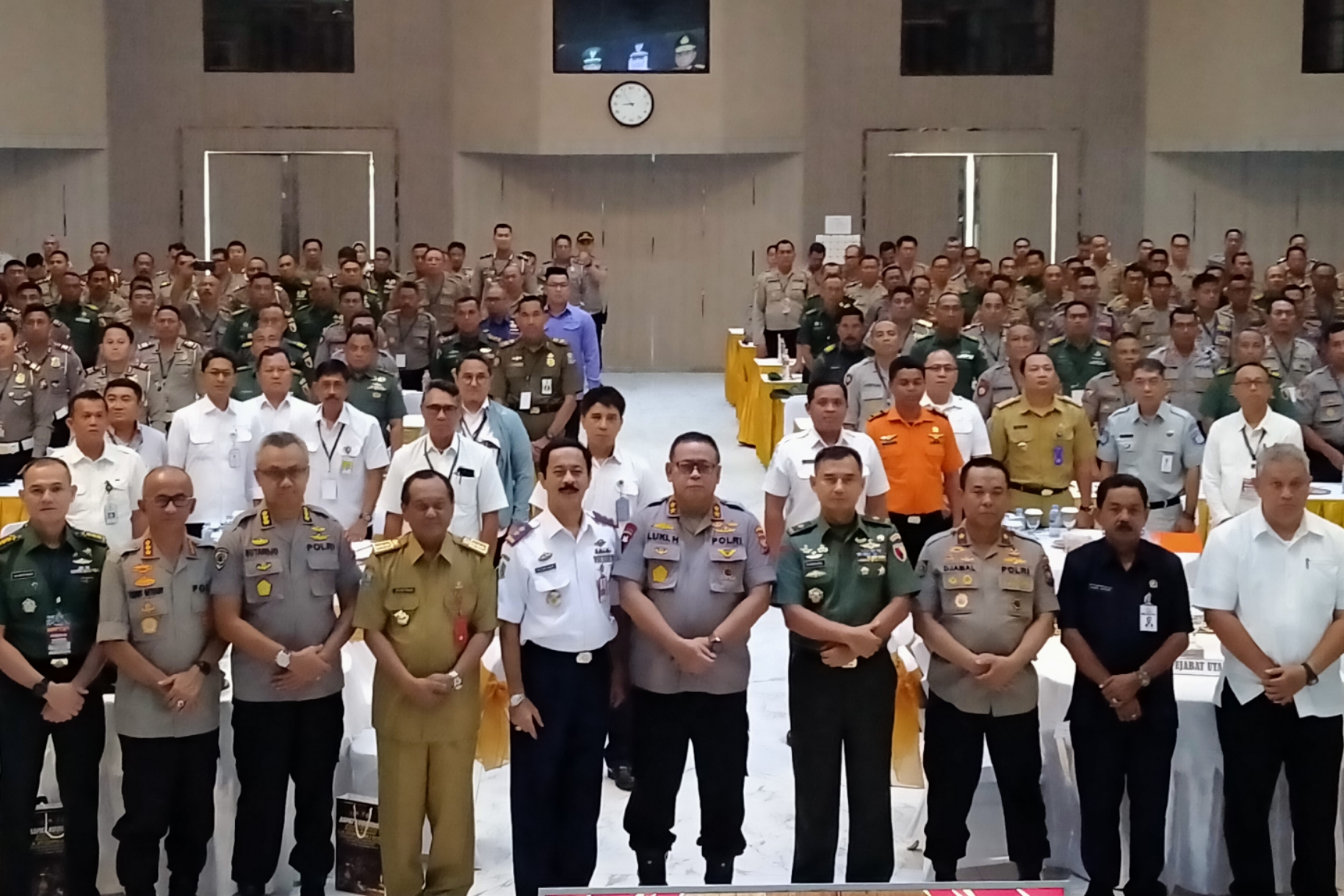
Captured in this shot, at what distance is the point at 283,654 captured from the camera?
17.1ft

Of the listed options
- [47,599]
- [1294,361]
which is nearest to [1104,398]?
[1294,361]

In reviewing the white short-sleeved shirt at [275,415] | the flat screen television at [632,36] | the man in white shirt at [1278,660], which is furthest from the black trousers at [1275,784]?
the flat screen television at [632,36]

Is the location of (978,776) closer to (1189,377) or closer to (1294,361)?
(1189,377)

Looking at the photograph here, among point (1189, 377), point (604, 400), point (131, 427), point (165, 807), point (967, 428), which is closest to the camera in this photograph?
point (165, 807)

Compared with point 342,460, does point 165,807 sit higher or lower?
lower

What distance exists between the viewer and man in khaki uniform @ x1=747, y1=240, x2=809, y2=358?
1553cm

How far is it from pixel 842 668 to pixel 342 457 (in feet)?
9.58

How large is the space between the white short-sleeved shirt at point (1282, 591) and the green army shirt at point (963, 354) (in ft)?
14.1

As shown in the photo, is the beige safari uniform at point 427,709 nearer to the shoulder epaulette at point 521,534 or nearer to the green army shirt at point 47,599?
the shoulder epaulette at point 521,534

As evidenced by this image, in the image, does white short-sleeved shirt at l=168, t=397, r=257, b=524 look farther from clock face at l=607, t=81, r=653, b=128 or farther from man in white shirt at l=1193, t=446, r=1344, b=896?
clock face at l=607, t=81, r=653, b=128

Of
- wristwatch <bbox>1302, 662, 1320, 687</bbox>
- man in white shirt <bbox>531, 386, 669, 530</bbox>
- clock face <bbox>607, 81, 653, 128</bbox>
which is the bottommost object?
wristwatch <bbox>1302, 662, 1320, 687</bbox>

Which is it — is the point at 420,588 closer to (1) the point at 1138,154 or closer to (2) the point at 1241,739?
(2) the point at 1241,739

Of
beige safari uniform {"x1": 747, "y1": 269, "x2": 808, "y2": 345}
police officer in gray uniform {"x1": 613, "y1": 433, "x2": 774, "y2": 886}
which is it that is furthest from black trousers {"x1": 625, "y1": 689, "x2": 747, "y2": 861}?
beige safari uniform {"x1": 747, "y1": 269, "x2": 808, "y2": 345}

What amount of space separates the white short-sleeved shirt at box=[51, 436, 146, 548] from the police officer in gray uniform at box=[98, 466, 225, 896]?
1532 millimetres
